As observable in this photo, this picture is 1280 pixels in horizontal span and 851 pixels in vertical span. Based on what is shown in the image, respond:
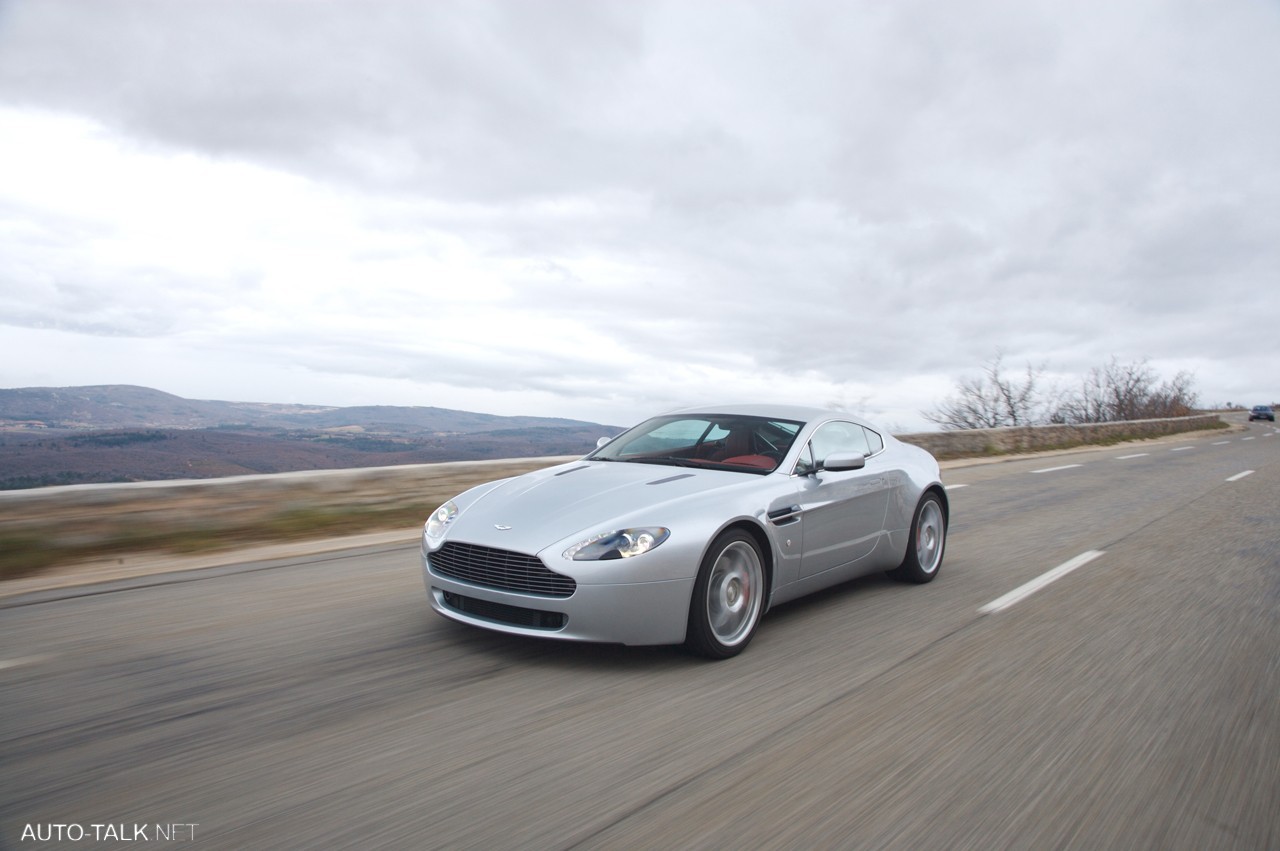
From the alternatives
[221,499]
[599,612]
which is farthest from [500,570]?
[221,499]

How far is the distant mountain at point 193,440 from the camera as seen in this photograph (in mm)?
9703

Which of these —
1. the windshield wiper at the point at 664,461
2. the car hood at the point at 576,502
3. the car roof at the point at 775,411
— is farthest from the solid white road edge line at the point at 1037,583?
the windshield wiper at the point at 664,461

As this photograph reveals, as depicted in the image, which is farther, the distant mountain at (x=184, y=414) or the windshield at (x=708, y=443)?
the distant mountain at (x=184, y=414)

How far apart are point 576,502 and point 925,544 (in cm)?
319

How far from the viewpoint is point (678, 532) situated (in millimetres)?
4180

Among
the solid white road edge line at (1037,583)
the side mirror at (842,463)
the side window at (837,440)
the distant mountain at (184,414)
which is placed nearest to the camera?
the side mirror at (842,463)

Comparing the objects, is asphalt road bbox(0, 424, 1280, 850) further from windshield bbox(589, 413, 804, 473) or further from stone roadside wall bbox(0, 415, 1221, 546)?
stone roadside wall bbox(0, 415, 1221, 546)

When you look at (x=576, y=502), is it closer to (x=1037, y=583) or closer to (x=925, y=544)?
(x=925, y=544)

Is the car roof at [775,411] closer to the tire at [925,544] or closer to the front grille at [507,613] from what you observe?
the tire at [925,544]

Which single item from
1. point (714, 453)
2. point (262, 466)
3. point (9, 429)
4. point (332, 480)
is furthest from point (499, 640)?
point (9, 429)

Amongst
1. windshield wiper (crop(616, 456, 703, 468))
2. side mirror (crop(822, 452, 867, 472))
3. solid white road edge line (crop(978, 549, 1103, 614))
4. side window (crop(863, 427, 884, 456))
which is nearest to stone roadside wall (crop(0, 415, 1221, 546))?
windshield wiper (crop(616, 456, 703, 468))

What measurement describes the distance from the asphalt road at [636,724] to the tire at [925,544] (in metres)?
0.36

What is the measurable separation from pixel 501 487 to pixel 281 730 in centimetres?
204

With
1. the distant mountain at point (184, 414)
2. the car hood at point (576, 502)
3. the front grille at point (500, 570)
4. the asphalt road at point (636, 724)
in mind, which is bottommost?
the asphalt road at point (636, 724)
